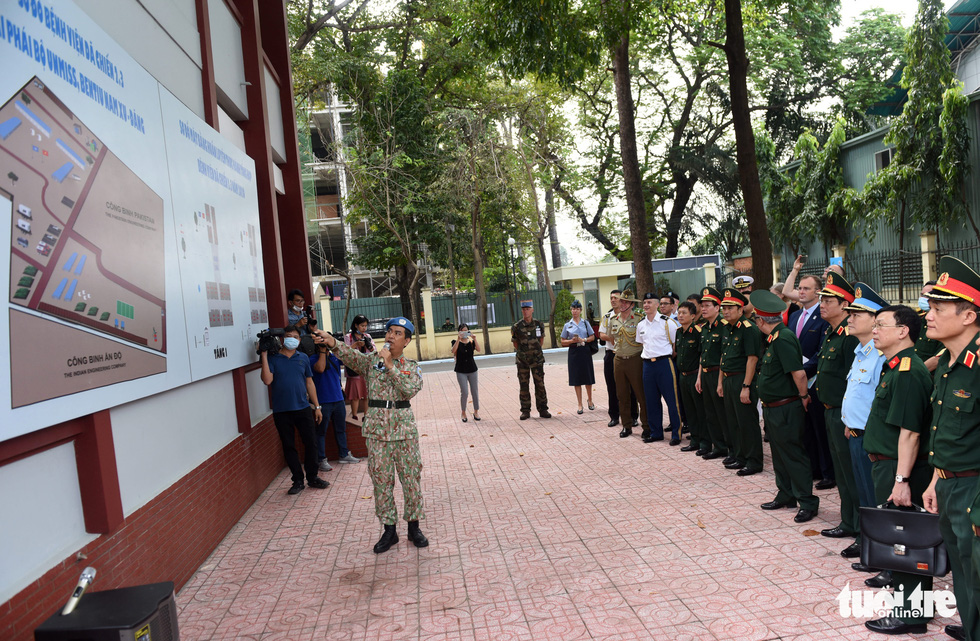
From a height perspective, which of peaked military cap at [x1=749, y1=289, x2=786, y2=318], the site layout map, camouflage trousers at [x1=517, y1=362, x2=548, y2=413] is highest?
the site layout map

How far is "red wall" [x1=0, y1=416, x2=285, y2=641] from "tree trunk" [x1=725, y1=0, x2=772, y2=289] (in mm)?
7407

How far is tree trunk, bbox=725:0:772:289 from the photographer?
1057 centimetres

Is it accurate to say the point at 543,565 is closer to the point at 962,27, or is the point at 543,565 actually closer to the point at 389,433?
the point at 389,433

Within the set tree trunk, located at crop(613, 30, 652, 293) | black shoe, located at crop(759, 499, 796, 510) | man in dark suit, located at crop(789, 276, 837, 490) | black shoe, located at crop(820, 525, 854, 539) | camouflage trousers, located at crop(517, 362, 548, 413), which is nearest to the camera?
black shoe, located at crop(820, 525, 854, 539)

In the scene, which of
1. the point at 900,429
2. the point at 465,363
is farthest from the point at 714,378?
the point at 465,363

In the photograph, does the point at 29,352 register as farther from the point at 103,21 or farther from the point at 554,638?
the point at 554,638

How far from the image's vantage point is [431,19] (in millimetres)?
24500

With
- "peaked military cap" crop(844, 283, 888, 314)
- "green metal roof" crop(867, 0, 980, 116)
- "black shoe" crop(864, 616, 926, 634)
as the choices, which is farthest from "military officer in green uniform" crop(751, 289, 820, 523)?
"green metal roof" crop(867, 0, 980, 116)

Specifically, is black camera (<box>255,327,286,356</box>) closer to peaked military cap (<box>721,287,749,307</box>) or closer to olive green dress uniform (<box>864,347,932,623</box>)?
peaked military cap (<box>721,287,749,307</box>)

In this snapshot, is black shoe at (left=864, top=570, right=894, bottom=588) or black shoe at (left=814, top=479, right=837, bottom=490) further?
black shoe at (left=814, top=479, right=837, bottom=490)

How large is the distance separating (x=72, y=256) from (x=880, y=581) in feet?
16.3

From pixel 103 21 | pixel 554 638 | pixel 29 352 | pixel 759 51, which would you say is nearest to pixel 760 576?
pixel 554 638

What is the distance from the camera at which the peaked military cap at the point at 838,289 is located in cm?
546

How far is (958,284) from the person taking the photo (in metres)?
3.37
